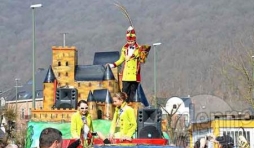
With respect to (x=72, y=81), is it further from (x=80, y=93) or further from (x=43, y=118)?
(x=43, y=118)

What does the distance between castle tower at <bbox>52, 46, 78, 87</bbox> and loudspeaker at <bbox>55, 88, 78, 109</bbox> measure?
36.2 feet

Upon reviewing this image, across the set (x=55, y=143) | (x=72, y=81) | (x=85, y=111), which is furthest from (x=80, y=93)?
(x=55, y=143)

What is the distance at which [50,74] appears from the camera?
1253 inches

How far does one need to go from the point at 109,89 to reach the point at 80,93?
130 centimetres

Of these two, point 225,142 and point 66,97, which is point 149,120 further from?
point 66,97

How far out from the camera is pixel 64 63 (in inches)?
1299

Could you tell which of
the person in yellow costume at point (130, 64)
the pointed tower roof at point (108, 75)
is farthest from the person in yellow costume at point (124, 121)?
the pointed tower roof at point (108, 75)

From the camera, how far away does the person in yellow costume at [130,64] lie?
53.7ft

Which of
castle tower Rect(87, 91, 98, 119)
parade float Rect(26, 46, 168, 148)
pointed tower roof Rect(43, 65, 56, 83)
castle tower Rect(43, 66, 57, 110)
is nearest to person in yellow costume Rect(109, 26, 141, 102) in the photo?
parade float Rect(26, 46, 168, 148)

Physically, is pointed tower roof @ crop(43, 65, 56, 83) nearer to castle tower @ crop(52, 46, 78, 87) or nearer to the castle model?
the castle model

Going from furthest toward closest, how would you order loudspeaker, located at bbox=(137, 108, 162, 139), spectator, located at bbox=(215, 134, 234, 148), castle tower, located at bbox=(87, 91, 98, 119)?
1. castle tower, located at bbox=(87, 91, 98, 119)
2. loudspeaker, located at bbox=(137, 108, 162, 139)
3. spectator, located at bbox=(215, 134, 234, 148)

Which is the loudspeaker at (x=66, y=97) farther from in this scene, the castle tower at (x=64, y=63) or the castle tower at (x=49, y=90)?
the castle tower at (x=64, y=63)

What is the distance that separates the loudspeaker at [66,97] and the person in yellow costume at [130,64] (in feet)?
13.8

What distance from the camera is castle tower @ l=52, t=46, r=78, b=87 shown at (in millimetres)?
32625
